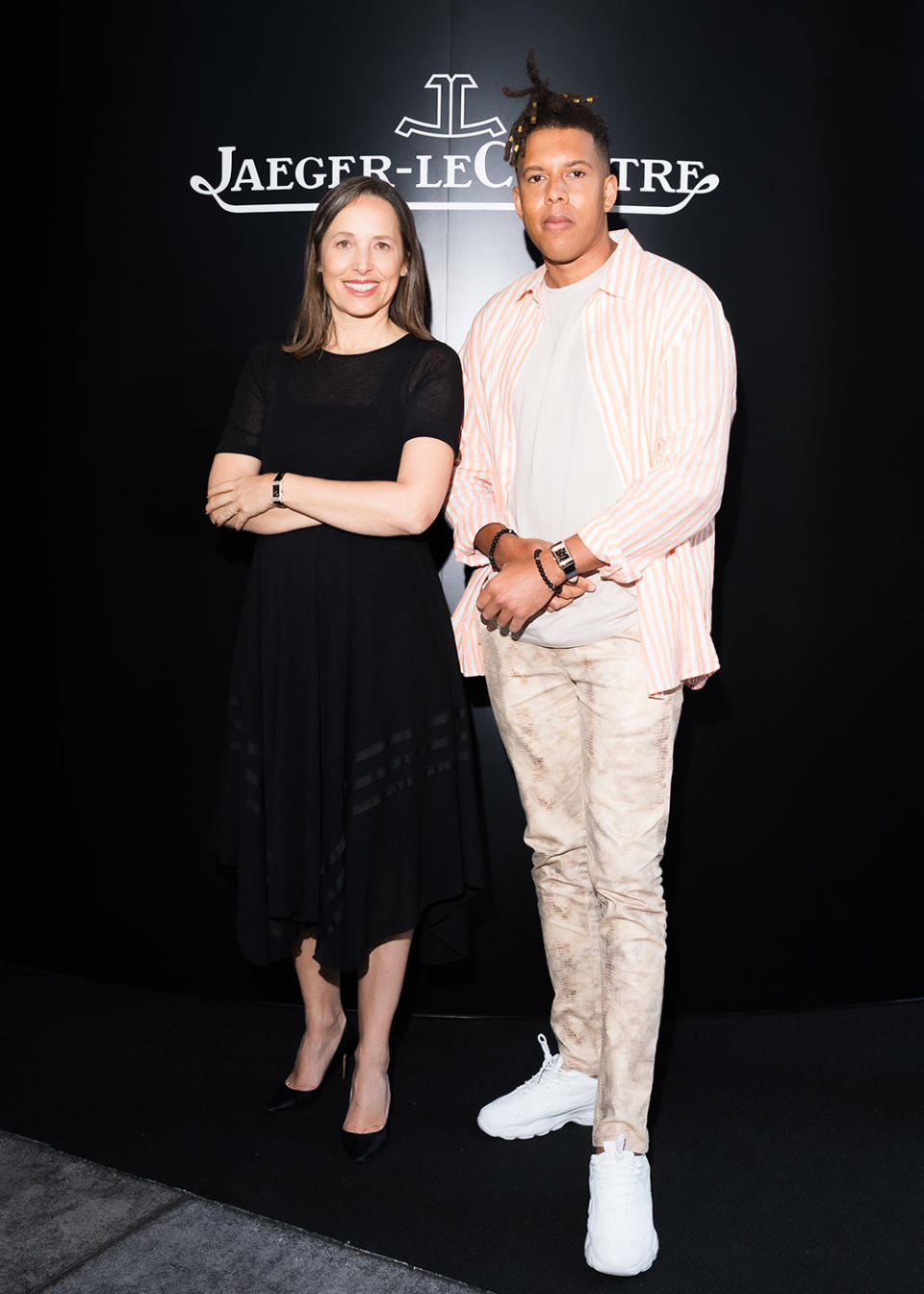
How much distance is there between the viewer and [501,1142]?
259 centimetres

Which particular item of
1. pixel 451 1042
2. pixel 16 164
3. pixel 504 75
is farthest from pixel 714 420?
pixel 16 164

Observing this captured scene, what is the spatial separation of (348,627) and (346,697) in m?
0.14

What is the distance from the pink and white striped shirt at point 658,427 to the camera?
86.7 inches

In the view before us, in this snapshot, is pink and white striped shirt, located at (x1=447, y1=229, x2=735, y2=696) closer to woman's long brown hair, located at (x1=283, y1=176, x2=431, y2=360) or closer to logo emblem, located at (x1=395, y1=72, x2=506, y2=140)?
woman's long brown hair, located at (x1=283, y1=176, x2=431, y2=360)

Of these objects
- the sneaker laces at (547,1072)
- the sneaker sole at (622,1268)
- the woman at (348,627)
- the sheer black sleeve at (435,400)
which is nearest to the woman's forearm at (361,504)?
the woman at (348,627)

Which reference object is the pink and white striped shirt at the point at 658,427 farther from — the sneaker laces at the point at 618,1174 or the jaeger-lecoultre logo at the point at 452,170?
the sneaker laces at the point at 618,1174

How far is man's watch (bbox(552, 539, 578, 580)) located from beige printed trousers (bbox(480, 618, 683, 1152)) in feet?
0.38

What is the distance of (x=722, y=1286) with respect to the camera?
2.10m

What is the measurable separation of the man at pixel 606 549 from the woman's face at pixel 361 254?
254mm

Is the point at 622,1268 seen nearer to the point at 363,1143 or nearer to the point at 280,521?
the point at 363,1143

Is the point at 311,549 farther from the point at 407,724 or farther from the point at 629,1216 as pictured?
the point at 629,1216

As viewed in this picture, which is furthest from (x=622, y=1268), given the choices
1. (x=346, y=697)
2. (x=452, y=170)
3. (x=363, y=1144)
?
(x=452, y=170)

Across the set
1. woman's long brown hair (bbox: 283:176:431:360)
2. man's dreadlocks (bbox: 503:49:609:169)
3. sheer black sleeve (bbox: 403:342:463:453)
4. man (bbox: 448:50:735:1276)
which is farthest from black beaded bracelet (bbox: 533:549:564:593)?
man's dreadlocks (bbox: 503:49:609:169)

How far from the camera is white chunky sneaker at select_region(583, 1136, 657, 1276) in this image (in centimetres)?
212
